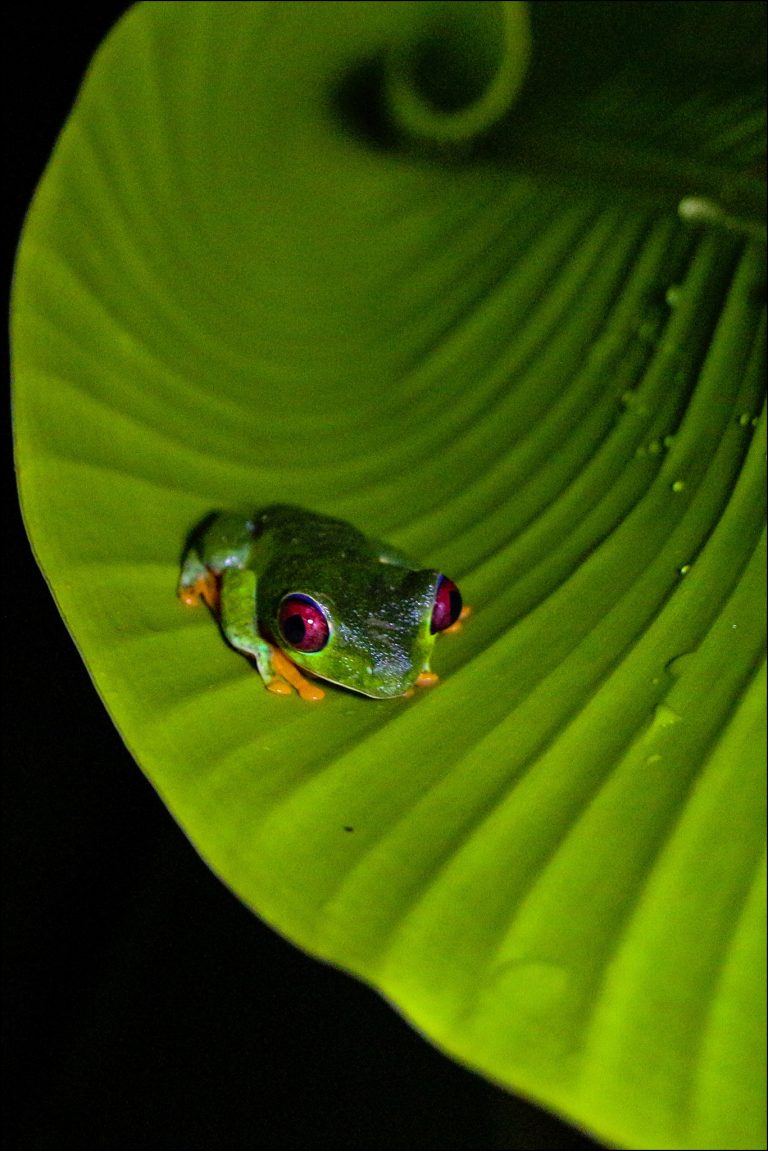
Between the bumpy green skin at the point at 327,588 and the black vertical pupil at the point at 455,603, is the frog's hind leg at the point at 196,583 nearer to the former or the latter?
the bumpy green skin at the point at 327,588

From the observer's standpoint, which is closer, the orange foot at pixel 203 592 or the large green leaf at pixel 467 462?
the large green leaf at pixel 467 462

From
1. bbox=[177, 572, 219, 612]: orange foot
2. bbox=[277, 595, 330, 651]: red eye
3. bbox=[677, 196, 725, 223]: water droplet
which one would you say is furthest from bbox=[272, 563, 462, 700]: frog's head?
bbox=[677, 196, 725, 223]: water droplet

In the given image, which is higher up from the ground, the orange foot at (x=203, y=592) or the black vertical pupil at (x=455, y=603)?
the black vertical pupil at (x=455, y=603)

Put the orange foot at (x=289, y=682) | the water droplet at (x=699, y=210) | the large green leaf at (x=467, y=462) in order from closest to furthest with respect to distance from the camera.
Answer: the large green leaf at (x=467, y=462)
the orange foot at (x=289, y=682)
the water droplet at (x=699, y=210)

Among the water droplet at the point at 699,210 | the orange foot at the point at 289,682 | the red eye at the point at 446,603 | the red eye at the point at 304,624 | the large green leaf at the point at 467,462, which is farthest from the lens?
the water droplet at the point at 699,210

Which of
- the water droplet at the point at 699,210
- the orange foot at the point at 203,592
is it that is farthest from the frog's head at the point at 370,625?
the water droplet at the point at 699,210

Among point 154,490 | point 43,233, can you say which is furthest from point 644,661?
point 43,233

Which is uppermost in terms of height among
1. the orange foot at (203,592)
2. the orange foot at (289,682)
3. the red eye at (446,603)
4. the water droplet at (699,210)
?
the water droplet at (699,210)

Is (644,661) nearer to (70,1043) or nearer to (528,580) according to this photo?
(528,580)

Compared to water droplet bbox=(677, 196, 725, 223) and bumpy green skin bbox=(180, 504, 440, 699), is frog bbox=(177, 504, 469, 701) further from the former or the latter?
water droplet bbox=(677, 196, 725, 223)
